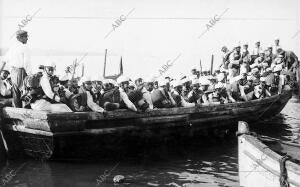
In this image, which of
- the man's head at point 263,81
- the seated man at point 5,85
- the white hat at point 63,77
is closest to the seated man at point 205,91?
the man's head at point 263,81

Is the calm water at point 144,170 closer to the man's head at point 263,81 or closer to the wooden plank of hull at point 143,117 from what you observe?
the wooden plank of hull at point 143,117

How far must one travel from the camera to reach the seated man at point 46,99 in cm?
818

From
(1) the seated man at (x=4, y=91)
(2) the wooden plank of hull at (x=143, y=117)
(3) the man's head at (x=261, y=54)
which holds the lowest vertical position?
(2) the wooden plank of hull at (x=143, y=117)

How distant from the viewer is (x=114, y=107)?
29.3 ft

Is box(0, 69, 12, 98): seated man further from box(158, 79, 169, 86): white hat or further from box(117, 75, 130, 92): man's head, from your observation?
box(158, 79, 169, 86): white hat

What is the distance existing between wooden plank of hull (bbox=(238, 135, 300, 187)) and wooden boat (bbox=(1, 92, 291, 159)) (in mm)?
3108

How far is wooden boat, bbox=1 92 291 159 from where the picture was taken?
7.71 meters

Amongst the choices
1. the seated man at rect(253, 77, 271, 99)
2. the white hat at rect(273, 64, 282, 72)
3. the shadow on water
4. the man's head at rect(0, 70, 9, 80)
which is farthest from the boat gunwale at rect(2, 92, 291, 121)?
the white hat at rect(273, 64, 282, 72)

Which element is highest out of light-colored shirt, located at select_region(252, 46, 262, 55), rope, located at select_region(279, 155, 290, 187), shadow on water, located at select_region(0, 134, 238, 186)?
light-colored shirt, located at select_region(252, 46, 262, 55)

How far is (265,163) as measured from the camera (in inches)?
221

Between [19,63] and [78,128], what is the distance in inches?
86.0

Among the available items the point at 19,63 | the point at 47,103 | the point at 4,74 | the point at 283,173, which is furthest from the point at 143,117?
the point at 283,173

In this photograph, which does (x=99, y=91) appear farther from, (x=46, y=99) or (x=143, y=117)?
A: (x=46, y=99)

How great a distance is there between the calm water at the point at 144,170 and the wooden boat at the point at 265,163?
3.82 ft
